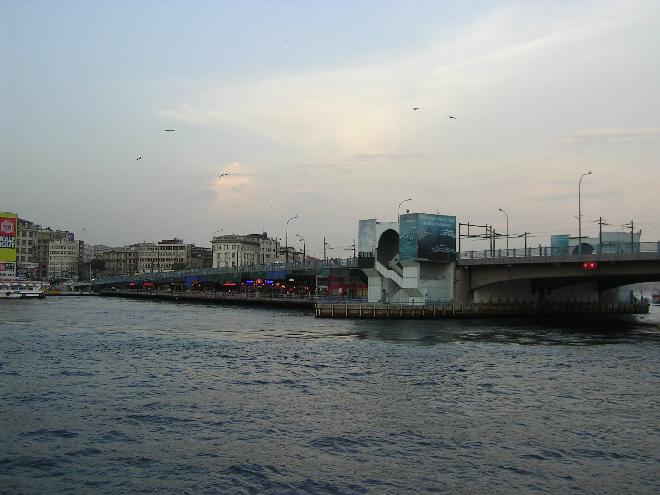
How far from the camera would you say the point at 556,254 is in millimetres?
84938

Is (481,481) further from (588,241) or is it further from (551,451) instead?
(588,241)

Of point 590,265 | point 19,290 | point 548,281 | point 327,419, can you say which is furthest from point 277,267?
point 327,419

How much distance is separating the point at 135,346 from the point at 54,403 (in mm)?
25600

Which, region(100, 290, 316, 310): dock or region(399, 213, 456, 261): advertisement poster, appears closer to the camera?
region(399, 213, 456, 261): advertisement poster

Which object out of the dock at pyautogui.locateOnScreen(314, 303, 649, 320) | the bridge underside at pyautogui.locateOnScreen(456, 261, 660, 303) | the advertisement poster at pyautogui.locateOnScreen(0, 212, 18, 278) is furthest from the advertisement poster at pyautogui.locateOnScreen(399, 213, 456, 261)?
the advertisement poster at pyautogui.locateOnScreen(0, 212, 18, 278)

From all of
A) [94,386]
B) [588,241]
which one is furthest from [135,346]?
[588,241]

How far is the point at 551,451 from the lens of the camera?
77.9ft

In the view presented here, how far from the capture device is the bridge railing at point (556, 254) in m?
73.7

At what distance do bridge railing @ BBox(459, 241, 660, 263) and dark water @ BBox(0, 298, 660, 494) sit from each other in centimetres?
2167

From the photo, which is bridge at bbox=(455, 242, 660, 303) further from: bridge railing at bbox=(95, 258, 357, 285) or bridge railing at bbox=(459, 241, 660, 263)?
bridge railing at bbox=(95, 258, 357, 285)

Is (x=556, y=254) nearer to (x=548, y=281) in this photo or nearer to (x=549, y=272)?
(x=549, y=272)

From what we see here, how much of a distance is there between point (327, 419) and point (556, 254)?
64.1 m

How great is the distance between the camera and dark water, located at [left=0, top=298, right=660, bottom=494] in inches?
818

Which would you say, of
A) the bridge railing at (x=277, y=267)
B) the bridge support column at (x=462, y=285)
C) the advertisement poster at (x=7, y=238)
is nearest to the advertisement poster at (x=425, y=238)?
the bridge support column at (x=462, y=285)
